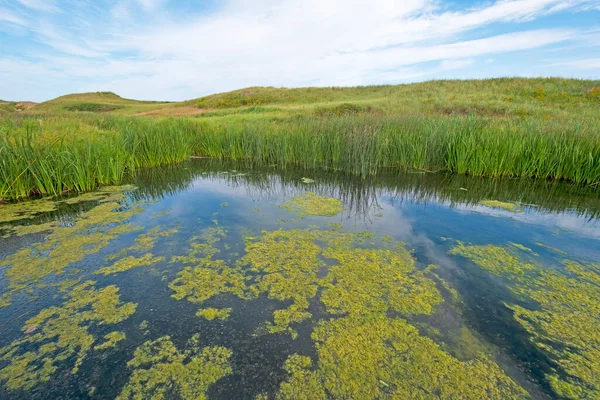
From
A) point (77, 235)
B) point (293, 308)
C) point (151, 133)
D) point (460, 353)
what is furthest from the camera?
point (151, 133)

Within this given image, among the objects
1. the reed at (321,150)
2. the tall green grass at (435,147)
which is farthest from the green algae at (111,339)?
the tall green grass at (435,147)

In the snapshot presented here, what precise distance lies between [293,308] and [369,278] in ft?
2.09

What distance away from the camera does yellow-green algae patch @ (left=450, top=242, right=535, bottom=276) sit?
220cm

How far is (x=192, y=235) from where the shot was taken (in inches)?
108

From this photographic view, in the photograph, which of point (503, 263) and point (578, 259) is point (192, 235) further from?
point (578, 259)

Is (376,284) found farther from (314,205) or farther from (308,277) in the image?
(314,205)

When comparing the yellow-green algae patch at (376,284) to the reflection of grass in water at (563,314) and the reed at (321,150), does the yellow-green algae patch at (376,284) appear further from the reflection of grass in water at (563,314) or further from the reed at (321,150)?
the reed at (321,150)

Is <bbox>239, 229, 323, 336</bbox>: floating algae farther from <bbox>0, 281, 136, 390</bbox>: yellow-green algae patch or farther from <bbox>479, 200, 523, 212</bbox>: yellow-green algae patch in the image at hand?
<bbox>479, 200, 523, 212</bbox>: yellow-green algae patch

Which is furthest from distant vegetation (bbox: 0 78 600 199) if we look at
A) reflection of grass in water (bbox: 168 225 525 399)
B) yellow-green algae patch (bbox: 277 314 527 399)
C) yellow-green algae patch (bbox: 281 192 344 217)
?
yellow-green algae patch (bbox: 277 314 527 399)

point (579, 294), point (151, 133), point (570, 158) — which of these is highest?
point (151, 133)

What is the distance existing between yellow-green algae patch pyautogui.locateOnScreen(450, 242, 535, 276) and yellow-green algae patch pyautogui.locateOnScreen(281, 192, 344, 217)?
1380 millimetres

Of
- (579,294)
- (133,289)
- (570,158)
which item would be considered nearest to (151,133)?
(133,289)

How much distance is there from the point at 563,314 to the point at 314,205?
7.95 feet

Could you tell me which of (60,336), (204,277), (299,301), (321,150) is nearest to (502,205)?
(299,301)
